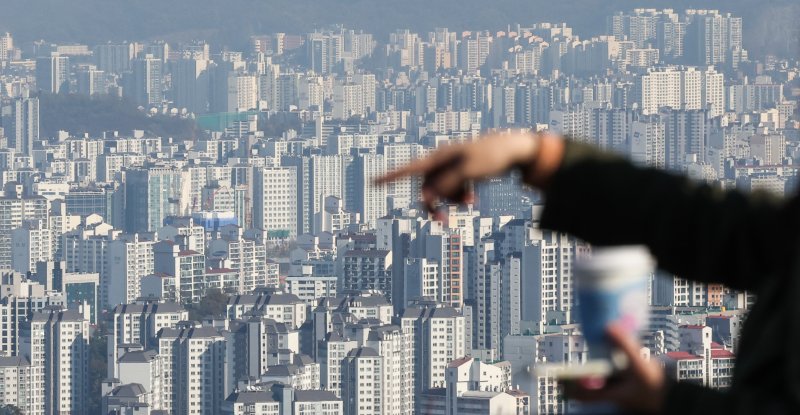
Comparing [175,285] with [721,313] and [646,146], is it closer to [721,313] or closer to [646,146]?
[721,313]

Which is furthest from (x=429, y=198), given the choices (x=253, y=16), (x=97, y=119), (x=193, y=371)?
(x=253, y=16)

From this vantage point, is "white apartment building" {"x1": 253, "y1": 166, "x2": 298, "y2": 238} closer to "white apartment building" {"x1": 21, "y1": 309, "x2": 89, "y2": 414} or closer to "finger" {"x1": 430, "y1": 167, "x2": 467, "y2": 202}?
"white apartment building" {"x1": 21, "y1": 309, "x2": 89, "y2": 414}

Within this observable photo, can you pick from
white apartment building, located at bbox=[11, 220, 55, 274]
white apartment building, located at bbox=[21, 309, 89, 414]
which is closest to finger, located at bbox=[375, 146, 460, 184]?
white apartment building, located at bbox=[21, 309, 89, 414]

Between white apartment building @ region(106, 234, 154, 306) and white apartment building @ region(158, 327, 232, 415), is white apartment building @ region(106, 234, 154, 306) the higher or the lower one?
the higher one

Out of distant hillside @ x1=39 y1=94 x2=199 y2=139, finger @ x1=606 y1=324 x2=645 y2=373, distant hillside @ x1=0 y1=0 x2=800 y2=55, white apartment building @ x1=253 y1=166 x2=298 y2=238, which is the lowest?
finger @ x1=606 y1=324 x2=645 y2=373

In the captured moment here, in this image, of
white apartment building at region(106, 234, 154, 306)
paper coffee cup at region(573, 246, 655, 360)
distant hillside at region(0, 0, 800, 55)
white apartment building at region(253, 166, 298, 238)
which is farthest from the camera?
distant hillside at region(0, 0, 800, 55)
